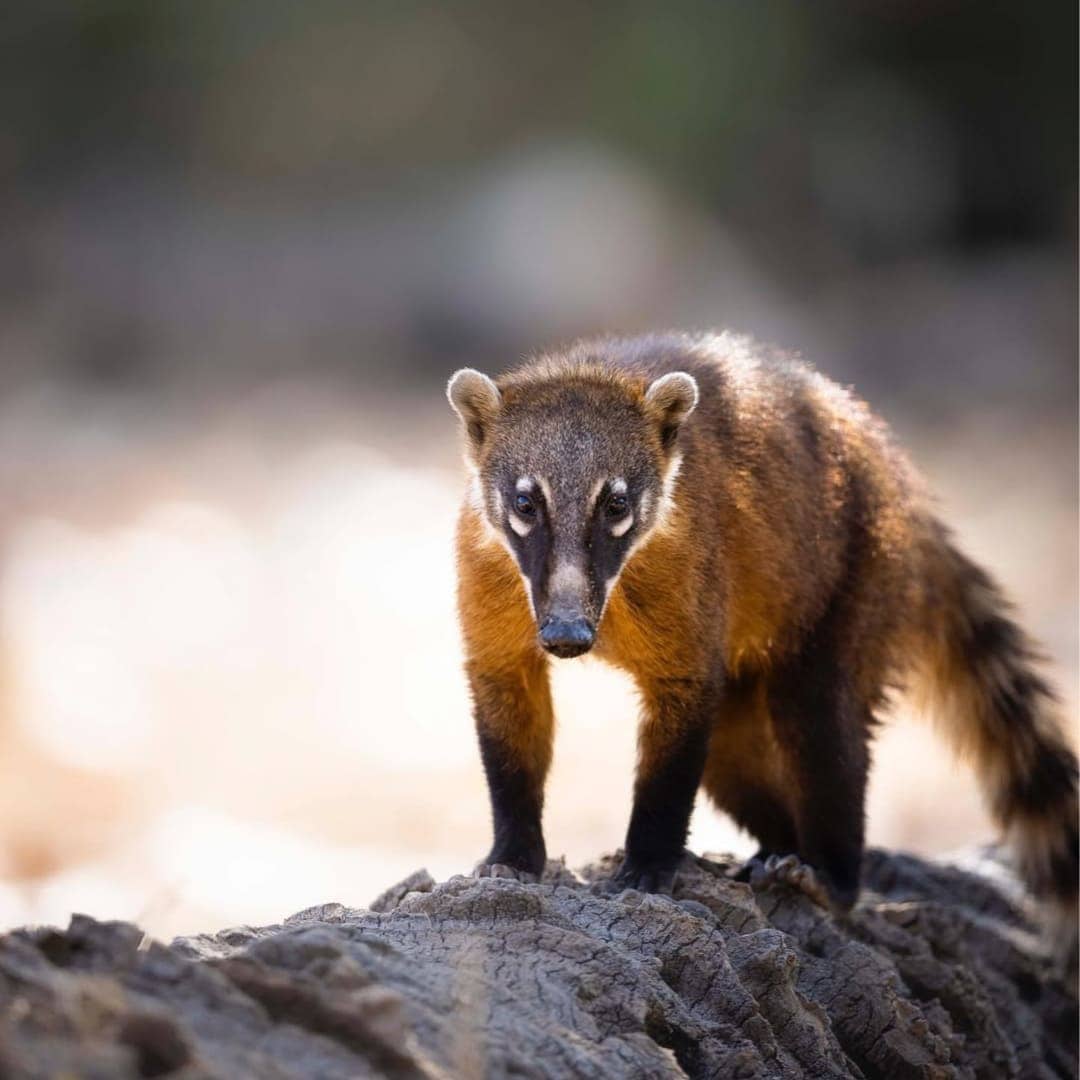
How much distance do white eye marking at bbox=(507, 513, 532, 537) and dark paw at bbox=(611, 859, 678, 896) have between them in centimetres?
136

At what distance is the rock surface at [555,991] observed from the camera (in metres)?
4.45

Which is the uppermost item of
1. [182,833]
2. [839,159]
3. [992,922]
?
[839,159]

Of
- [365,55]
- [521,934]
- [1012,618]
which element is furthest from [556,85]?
[521,934]

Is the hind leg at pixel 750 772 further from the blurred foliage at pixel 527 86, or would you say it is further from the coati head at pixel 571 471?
the blurred foliage at pixel 527 86

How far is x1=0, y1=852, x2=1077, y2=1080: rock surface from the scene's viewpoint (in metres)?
4.45

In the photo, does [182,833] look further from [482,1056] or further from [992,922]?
[482,1056]

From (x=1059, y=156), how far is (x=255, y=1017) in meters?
30.8

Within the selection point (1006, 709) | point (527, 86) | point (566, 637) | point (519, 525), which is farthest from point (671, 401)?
point (527, 86)

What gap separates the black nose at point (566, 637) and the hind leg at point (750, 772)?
6.74 feet

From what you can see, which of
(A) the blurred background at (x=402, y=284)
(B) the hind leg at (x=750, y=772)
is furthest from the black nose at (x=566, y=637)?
(A) the blurred background at (x=402, y=284)

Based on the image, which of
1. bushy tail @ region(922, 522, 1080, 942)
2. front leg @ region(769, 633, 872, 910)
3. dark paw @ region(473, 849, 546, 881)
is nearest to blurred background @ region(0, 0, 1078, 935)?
bushy tail @ region(922, 522, 1080, 942)

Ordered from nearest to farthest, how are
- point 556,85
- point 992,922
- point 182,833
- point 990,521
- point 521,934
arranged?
point 521,934
point 992,922
point 182,833
point 990,521
point 556,85

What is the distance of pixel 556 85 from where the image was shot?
34.3 metres

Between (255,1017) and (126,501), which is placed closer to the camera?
(255,1017)
